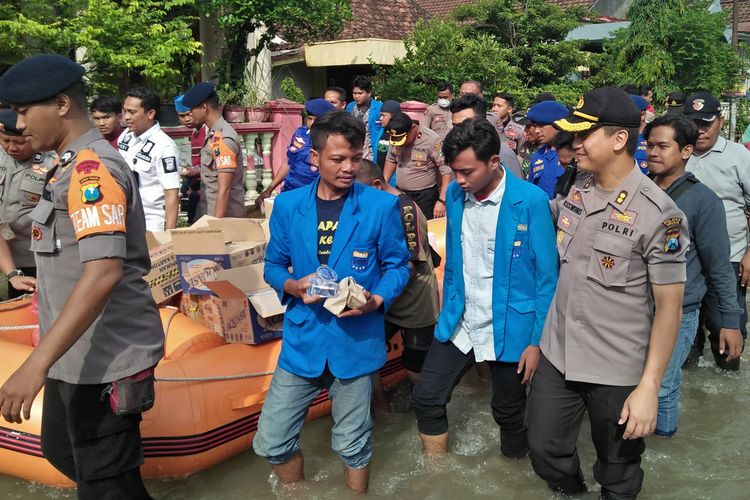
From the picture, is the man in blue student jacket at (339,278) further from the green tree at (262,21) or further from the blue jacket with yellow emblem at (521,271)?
the green tree at (262,21)

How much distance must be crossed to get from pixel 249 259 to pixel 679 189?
2.46 metres

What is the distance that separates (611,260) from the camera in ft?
9.02

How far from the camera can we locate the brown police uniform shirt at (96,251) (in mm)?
2389

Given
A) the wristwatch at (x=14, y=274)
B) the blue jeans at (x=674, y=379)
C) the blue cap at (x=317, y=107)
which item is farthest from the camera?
the blue cap at (x=317, y=107)

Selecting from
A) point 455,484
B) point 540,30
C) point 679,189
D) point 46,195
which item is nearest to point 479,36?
point 540,30

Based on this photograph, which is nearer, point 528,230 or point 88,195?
point 88,195

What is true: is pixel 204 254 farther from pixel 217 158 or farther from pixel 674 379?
pixel 674 379

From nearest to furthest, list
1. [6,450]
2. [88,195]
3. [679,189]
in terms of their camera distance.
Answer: [88,195] < [6,450] < [679,189]

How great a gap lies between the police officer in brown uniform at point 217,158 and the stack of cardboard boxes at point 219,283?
96 centimetres

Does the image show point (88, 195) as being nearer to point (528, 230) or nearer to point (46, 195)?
point (46, 195)

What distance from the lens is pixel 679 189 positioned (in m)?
3.88

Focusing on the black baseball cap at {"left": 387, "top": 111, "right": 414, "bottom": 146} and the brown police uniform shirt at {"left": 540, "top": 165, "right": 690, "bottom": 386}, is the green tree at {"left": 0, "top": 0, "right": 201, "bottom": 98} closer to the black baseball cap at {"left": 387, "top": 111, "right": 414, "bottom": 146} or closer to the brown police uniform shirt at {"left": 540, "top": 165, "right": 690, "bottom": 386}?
the black baseball cap at {"left": 387, "top": 111, "right": 414, "bottom": 146}

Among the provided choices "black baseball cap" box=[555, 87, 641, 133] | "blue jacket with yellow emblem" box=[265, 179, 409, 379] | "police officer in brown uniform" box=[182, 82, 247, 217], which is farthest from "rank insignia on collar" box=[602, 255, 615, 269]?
"police officer in brown uniform" box=[182, 82, 247, 217]

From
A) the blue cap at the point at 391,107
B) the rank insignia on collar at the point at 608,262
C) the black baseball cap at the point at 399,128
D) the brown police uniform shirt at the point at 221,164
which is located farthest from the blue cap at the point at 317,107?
the rank insignia on collar at the point at 608,262
